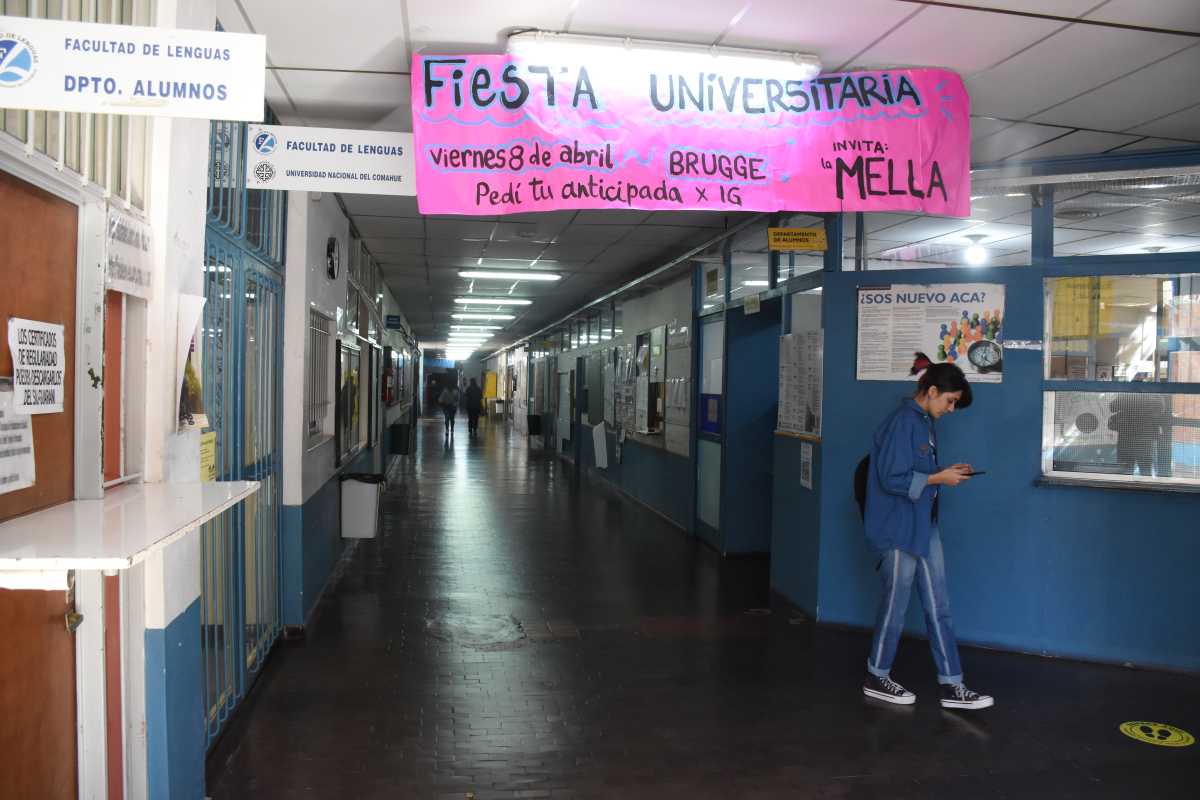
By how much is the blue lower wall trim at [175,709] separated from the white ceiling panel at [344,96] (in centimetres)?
256

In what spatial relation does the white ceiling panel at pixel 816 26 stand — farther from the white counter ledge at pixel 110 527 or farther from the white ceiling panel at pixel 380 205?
the white ceiling panel at pixel 380 205

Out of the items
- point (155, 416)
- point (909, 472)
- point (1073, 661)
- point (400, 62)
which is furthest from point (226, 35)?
point (1073, 661)

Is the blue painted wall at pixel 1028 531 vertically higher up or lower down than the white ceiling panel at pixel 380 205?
lower down

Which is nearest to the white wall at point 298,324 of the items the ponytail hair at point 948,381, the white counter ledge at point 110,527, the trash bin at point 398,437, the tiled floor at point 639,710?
the tiled floor at point 639,710

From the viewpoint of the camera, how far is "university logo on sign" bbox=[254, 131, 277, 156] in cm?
370

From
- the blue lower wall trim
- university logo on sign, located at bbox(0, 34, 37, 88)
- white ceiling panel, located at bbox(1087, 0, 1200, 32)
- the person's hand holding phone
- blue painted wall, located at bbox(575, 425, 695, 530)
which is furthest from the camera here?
blue painted wall, located at bbox(575, 425, 695, 530)

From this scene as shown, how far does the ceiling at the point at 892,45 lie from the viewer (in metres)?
3.35

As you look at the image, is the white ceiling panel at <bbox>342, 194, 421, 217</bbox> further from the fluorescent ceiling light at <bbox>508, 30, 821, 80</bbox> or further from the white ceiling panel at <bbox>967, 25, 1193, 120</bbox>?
the white ceiling panel at <bbox>967, 25, 1193, 120</bbox>

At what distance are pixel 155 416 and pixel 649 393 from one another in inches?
295

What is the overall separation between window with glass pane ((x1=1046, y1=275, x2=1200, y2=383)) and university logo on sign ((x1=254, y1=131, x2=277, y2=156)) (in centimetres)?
424

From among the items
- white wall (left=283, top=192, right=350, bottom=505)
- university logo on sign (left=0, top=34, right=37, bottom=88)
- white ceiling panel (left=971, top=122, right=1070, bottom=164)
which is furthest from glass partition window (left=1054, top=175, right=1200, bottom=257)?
university logo on sign (left=0, top=34, right=37, bottom=88)

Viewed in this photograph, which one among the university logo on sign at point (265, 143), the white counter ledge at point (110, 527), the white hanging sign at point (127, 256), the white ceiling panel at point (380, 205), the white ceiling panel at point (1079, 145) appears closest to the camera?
the white counter ledge at point (110, 527)

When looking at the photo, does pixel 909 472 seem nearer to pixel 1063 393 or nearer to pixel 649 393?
pixel 1063 393

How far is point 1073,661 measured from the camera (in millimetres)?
4836
